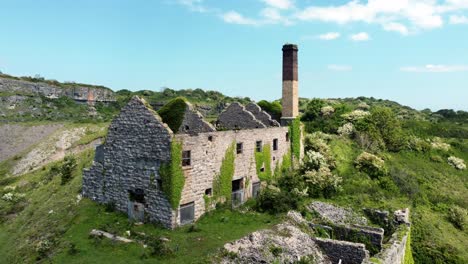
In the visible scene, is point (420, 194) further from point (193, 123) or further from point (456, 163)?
point (193, 123)

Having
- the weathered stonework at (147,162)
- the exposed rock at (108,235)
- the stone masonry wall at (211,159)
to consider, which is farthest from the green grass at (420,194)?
the exposed rock at (108,235)

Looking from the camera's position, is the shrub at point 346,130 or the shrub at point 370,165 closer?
the shrub at point 370,165

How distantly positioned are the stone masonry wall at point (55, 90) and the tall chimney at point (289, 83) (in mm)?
54103

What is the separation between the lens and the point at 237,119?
29.1m

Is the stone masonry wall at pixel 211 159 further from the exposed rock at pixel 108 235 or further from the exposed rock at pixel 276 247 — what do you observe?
the exposed rock at pixel 276 247

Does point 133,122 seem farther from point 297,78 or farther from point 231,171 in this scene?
point 297,78

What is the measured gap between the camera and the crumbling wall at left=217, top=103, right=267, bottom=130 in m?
28.3

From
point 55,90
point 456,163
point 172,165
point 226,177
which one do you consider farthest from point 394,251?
point 55,90

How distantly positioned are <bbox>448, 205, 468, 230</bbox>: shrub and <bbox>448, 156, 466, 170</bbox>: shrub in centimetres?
1114

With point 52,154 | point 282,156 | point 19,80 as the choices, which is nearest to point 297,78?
point 282,156

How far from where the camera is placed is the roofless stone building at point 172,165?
1855 centimetres

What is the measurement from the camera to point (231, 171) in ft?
73.7

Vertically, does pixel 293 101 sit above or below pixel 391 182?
above

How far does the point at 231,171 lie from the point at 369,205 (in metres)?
10.1
